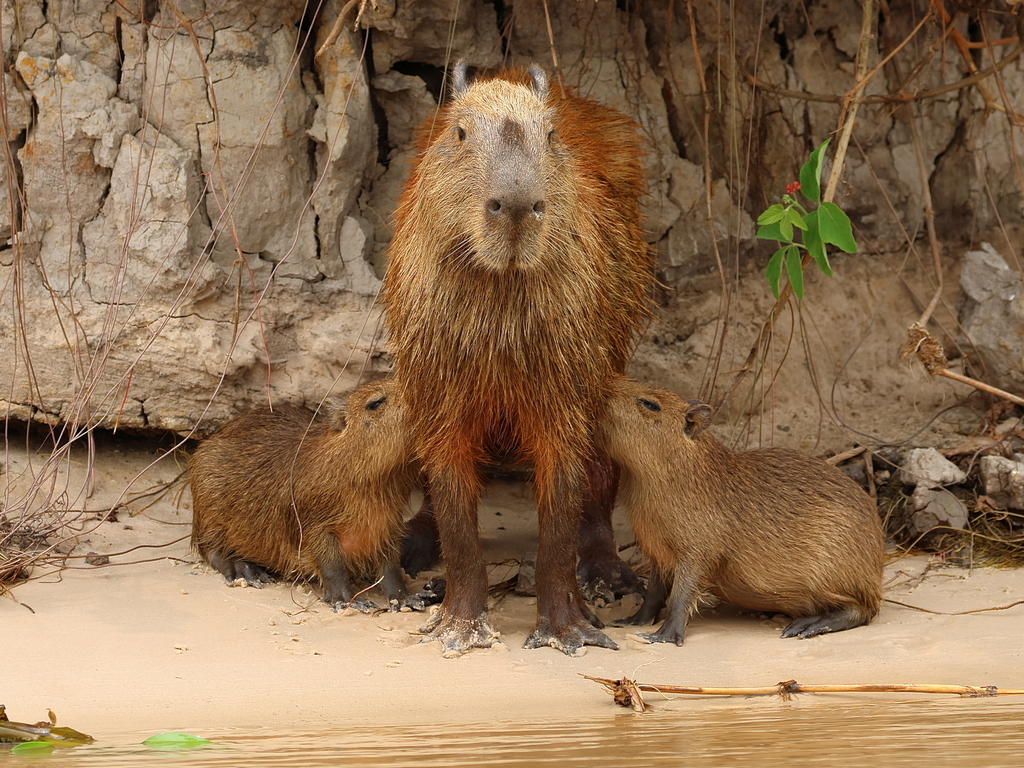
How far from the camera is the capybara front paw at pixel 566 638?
13.8 ft

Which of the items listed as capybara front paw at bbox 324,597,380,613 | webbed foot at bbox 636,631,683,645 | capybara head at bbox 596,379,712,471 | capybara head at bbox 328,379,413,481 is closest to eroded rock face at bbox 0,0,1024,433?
capybara head at bbox 328,379,413,481

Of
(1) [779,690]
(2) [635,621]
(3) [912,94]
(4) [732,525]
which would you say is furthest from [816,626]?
(3) [912,94]

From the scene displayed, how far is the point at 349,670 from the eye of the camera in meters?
3.91

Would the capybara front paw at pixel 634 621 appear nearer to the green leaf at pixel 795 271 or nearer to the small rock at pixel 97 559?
the green leaf at pixel 795 271

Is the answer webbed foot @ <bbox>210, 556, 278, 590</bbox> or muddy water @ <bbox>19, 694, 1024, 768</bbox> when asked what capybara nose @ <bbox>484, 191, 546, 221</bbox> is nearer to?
muddy water @ <bbox>19, 694, 1024, 768</bbox>

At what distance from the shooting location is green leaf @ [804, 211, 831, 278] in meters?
4.84

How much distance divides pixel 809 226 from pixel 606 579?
1640 mm

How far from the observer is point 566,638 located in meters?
4.24

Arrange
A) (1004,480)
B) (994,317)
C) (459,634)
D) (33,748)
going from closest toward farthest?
(33,748) < (459,634) < (1004,480) < (994,317)

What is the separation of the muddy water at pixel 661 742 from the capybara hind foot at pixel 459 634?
836 mm

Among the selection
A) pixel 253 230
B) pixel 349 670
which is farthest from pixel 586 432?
pixel 253 230

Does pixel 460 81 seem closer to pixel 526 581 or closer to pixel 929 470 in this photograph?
pixel 526 581

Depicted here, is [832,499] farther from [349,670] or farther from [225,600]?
[225,600]

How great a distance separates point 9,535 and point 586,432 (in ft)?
7.05
